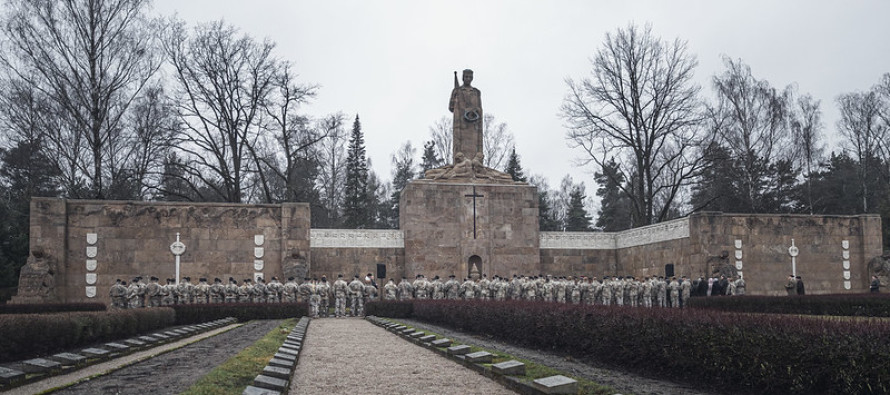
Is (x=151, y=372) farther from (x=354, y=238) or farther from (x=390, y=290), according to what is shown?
(x=354, y=238)

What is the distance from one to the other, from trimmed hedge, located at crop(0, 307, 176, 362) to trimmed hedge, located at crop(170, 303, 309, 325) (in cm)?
520

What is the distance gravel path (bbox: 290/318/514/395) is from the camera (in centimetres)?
809

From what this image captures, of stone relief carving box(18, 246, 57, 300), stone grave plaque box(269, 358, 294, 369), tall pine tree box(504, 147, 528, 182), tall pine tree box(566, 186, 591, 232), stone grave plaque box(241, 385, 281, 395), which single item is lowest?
stone grave plaque box(269, 358, 294, 369)

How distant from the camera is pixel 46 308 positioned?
1875cm

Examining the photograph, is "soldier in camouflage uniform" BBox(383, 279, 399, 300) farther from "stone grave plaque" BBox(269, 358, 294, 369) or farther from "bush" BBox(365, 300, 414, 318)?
"stone grave plaque" BBox(269, 358, 294, 369)

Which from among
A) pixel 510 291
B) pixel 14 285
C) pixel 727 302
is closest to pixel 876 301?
pixel 727 302

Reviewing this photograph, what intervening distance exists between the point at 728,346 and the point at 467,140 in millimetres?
24077

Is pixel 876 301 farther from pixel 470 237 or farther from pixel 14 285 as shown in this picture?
pixel 14 285

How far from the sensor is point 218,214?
26.2 metres

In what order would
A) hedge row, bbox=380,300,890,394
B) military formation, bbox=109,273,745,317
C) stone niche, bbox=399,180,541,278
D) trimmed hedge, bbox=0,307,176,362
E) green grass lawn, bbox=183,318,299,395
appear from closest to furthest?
hedge row, bbox=380,300,890,394 < green grass lawn, bbox=183,318,299,395 < trimmed hedge, bbox=0,307,176,362 < military formation, bbox=109,273,745,317 < stone niche, bbox=399,180,541,278

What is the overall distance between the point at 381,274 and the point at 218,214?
652 cm

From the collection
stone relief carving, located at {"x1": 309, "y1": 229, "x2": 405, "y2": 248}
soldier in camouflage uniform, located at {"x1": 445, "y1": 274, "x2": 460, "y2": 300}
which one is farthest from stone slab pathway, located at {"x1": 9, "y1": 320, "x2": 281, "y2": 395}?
stone relief carving, located at {"x1": 309, "y1": 229, "x2": 405, "y2": 248}

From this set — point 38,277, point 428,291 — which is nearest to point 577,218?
point 428,291

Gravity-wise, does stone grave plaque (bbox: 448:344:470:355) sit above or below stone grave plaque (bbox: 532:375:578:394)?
below
